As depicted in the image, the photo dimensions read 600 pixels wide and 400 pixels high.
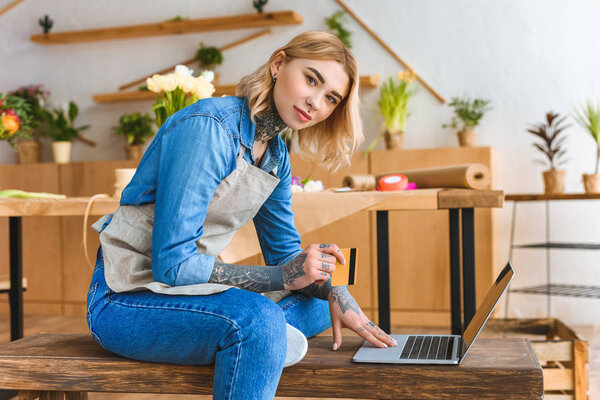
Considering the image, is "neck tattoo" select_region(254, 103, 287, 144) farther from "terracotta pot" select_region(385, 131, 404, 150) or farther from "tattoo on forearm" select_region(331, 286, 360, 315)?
"terracotta pot" select_region(385, 131, 404, 150)

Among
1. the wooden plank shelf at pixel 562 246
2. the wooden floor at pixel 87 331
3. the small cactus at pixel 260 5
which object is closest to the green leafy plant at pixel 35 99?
the wooden floor at pixel 87 331

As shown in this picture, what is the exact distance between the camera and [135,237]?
1.37 m

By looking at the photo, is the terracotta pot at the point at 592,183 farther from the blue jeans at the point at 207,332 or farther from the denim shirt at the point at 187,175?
the blue jeans at the point at 207,332

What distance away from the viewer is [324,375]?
1306 mm

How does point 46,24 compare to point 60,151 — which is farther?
point 46,24

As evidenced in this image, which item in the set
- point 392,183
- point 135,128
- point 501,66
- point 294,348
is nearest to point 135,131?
point 135,128

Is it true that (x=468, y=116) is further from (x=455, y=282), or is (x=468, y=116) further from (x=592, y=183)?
(x=455, y=282)

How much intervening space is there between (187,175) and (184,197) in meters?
0.04

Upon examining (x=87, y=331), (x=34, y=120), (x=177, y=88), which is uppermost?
(x=34, y=120)

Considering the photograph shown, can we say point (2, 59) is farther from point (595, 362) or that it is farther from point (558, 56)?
point (595, 362)

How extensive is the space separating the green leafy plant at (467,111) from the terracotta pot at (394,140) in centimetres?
32

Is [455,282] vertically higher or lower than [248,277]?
lower

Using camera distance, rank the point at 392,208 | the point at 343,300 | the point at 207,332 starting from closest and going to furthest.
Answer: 1. the point at 207,332
2. the point at 343,300
3. the point at 392,208

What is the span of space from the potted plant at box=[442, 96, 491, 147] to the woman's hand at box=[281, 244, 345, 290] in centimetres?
295
